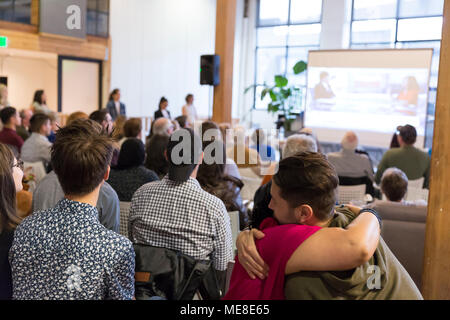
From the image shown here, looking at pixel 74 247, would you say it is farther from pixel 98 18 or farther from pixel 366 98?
pixel 98 18

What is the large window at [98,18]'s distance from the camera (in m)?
11.2

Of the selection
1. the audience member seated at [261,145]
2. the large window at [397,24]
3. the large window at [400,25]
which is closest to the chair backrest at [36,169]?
the audience member seated at [261,145]

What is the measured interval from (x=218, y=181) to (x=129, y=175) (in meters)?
0.62

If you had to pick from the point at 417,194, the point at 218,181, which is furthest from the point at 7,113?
the point at 417,194

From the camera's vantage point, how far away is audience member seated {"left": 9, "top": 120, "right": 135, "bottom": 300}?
146 centimetres

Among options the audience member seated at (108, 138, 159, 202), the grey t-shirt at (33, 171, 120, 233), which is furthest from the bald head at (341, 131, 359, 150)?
the grey t-shirt at (33, 171, 120, 233)

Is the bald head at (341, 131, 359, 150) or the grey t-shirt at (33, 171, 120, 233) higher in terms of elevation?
the bald head at (341, 131, 359, 150)

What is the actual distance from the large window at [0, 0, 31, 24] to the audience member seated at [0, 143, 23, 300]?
899 centimetres

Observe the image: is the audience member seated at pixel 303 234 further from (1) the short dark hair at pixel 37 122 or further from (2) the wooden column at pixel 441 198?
(1) the short dark hair at pixel 37 122

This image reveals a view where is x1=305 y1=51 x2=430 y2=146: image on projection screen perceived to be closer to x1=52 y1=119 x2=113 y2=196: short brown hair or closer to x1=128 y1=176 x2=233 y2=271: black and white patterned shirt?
x1=128 y1=176 x2=233 y2=271: black and white patterned shirt

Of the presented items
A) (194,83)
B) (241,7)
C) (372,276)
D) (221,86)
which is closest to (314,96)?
(221,86)

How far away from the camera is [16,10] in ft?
31.9

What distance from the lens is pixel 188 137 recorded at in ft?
8.39

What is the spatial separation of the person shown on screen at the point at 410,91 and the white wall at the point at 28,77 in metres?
7.81
